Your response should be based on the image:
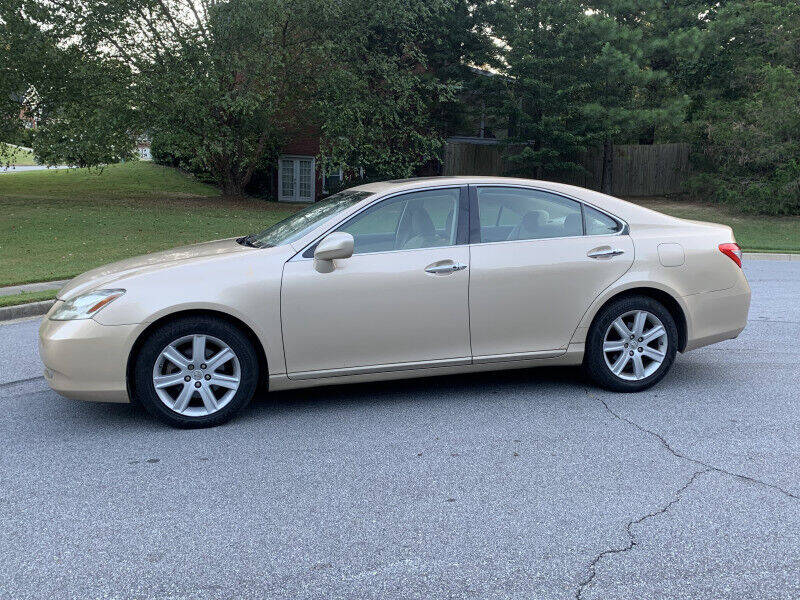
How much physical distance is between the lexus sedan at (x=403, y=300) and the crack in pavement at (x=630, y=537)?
1.63 meters

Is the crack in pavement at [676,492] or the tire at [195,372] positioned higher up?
the tire at [195,372]

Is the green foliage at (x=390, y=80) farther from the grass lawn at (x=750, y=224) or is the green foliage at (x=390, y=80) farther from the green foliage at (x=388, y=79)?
the grass lawn at (x=750, y=224)

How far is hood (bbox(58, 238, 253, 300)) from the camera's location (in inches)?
199

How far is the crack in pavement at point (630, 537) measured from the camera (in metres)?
3.11

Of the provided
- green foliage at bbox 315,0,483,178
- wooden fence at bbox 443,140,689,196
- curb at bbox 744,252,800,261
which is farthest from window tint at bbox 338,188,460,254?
wooden fence at bbox 443,140,689,196

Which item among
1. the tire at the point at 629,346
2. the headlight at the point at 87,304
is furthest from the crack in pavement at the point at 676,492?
the headlight at the point at 87,304

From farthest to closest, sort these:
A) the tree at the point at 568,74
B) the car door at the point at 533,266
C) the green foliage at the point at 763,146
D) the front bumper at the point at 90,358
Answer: the tree at the point at 568,74, the green foliage at the point at 763,146, the car door at the point at 533,266, the front bumper at the point at 90,358

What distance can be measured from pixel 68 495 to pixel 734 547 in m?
3.22

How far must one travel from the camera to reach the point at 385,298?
5113mm

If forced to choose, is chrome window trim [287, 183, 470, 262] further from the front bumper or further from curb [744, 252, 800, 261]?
curb [744, 252, 800, 261]

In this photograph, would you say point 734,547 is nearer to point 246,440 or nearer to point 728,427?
point 728,427

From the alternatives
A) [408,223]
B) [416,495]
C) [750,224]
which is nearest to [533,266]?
[408,223]

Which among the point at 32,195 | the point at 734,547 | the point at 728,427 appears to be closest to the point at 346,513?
the point at 734,547

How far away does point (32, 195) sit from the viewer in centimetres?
2655
